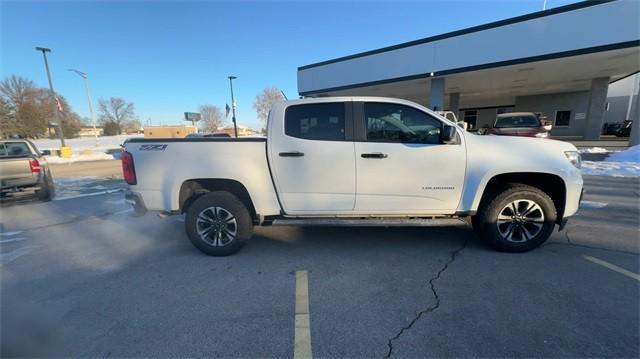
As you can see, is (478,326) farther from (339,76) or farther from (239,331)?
(339,76)

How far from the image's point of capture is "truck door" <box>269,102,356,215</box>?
3539mm

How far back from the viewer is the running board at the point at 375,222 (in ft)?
11.7

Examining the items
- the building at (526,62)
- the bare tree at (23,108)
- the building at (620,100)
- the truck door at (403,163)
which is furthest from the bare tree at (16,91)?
the building at (620,100)

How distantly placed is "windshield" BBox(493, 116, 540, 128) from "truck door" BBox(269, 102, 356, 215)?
442 inches

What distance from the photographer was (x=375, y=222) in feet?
11.8

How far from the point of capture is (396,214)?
3.68 meters

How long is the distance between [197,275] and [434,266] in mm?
2896

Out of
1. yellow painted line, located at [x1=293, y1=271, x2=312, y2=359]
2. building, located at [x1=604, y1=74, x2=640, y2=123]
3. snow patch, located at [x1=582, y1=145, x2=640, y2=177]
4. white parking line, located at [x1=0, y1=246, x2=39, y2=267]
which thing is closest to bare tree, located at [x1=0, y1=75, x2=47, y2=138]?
white parking line, located at [x1=0, y1=246, x2=39, y2=267]

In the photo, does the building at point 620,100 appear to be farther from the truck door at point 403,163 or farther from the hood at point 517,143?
the truck door at point 403,163

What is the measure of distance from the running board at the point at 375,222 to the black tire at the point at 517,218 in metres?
0.34

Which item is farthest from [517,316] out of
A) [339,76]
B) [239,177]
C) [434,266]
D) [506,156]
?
[339,76]

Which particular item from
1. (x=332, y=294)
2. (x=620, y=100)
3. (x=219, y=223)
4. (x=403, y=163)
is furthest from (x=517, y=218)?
(x=620, y=100)

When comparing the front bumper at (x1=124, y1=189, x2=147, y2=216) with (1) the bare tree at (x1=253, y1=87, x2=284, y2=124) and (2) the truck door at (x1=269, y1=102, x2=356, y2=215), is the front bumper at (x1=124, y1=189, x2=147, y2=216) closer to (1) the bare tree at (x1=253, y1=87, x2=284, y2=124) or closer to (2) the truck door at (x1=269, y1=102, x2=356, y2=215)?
(2) the truck door at (x1=269, y1=102, x2=356, y2=215)

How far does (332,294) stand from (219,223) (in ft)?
6.05
